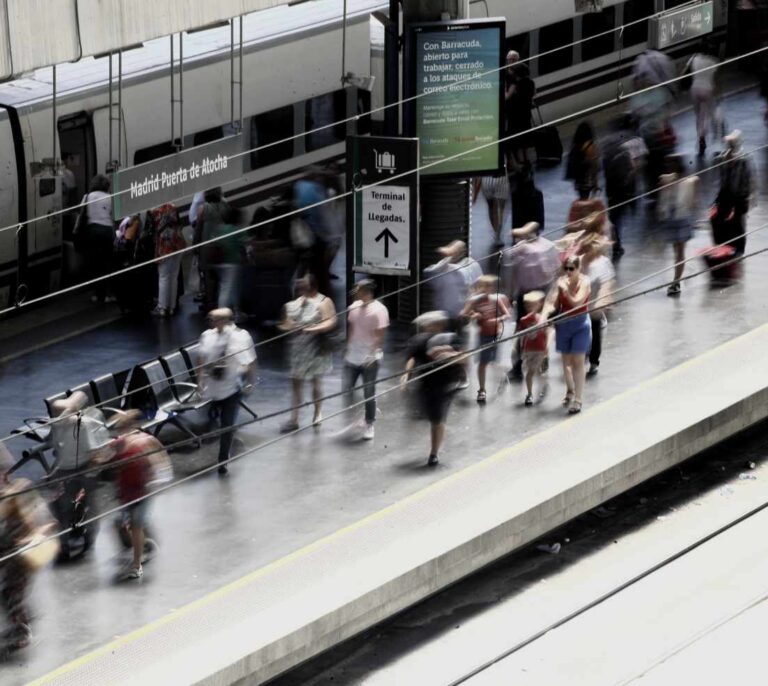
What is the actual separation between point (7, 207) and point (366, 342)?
5.06m

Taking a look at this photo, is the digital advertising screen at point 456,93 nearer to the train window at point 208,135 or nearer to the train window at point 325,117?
the train window at point 208,135

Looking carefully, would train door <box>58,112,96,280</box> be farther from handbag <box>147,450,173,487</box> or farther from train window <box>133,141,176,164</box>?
handbag <box>147,450,173,487</box>

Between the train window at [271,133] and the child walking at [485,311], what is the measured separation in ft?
18.7

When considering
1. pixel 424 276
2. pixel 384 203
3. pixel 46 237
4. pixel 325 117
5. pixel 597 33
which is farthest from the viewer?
pixel 597 33

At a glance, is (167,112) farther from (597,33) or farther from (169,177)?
(597,33)

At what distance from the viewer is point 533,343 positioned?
1652 centimetres

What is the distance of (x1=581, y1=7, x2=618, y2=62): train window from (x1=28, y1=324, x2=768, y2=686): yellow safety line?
9533 mm

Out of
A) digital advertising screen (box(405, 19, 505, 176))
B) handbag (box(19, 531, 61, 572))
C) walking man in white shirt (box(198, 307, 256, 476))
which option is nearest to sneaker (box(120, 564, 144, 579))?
handbag (box(19, 531, 61, 572))

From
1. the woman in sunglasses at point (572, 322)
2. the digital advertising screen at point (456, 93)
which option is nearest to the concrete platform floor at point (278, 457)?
the woman in sunglasses at point (572, 322)

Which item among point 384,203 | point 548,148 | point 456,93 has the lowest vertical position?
point 548,148

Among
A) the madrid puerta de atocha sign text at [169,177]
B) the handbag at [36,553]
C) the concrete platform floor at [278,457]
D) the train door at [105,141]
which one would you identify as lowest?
the concrete platform floor at [278,457]

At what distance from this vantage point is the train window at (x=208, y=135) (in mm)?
21172

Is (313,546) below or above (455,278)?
below

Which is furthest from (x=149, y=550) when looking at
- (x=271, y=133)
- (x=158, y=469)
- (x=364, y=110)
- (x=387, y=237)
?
(x=364, y=110)
